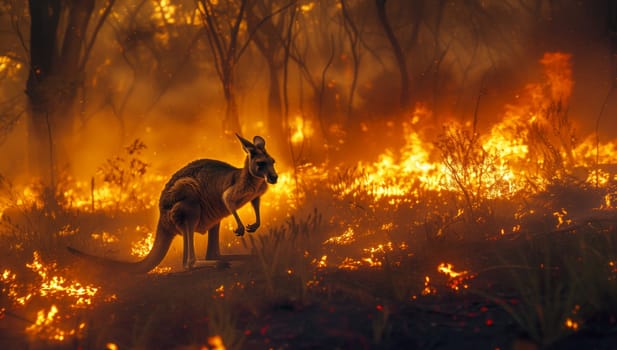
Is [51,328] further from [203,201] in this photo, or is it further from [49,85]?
[49,85]

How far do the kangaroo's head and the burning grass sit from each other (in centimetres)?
56

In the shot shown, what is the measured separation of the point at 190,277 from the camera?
596cm

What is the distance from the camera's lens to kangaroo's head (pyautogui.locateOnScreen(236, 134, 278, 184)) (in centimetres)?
568

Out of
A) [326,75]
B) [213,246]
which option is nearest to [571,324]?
[213,246]

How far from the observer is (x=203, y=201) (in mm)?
6320

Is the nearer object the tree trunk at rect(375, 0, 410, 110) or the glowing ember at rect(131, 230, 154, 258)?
the glowing ember at rect(131, 230, 154, 258)

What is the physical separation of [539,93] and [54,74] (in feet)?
29.1

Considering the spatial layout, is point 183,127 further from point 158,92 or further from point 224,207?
point 224,207

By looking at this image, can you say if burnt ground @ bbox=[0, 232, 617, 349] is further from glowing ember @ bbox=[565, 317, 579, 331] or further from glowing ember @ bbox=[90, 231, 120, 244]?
glowing ember @ bbox=[90, 231, 120, 244]

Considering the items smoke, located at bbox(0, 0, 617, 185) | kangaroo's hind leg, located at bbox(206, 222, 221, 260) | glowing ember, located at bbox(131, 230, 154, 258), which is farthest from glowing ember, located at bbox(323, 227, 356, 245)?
smoke, located at bbox(0, 0, 617, 185)

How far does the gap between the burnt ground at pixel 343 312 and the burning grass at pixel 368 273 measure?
16 mm

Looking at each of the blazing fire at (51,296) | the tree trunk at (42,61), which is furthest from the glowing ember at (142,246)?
the tree trunk at (42,61)

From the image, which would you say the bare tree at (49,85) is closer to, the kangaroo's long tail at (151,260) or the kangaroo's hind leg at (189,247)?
the kangaroo's long tail at (151,260)

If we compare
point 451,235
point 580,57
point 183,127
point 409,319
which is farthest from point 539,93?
point 183,127
